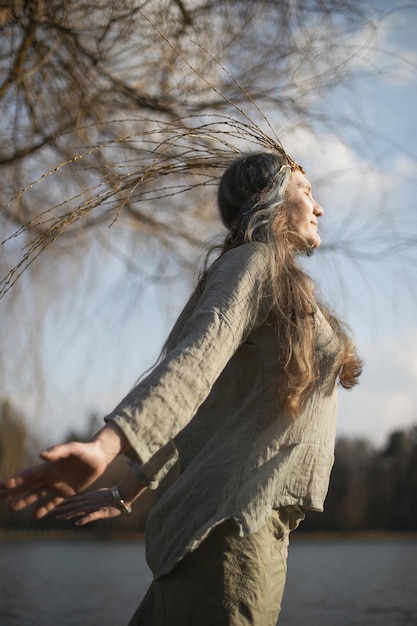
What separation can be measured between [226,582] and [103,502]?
382 millimetres

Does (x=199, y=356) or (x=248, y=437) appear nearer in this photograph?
(x=199, y=356)

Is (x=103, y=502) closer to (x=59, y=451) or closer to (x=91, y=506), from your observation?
(x=91, y=506)

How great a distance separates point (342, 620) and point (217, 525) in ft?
9.60

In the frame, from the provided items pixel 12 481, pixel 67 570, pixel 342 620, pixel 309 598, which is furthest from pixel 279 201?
pixel 67 570

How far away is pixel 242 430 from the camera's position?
4.33 feet

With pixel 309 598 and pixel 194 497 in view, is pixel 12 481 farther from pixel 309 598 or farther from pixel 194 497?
pixel 309 598

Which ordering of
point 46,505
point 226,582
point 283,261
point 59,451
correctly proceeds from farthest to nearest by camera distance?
1. point 283,261
2. point 226,582
3. point 46,505
4. point 59,451

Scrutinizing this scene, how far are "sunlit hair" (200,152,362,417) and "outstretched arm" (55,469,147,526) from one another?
0.40 metres

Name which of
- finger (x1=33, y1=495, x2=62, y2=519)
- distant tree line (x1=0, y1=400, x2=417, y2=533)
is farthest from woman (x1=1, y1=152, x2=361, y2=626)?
distant tree line (x1=0, y1=400, x2=417, y2=533)

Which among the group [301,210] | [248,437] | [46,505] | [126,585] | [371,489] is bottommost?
[126,585]

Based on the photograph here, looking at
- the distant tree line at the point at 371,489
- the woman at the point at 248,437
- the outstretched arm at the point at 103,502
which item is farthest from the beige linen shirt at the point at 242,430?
the distant tree line at the point at 371,489

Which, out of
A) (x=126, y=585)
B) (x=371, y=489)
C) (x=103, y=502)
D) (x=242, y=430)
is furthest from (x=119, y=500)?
(x=371, y=489)

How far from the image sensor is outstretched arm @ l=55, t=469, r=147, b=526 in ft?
5.06

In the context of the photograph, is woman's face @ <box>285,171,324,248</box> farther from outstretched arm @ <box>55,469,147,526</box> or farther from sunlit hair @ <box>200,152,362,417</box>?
outstretched arm @ <box>55,469,147,526</box>
